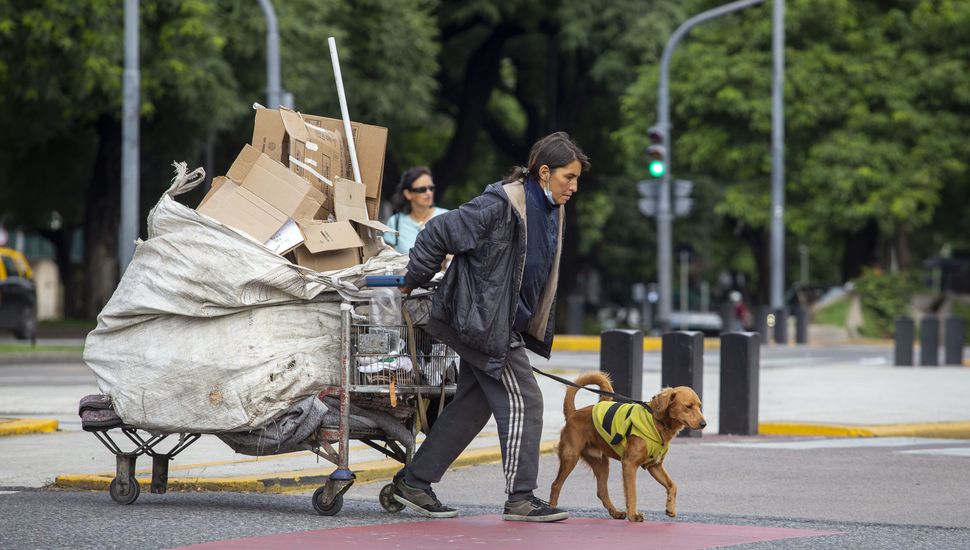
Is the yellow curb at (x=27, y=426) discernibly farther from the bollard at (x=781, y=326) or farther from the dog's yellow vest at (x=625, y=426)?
the bollard at (x=781, y=326)

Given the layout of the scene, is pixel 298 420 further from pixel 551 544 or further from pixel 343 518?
pixel 551 544

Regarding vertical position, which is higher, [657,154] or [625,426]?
[657,154]

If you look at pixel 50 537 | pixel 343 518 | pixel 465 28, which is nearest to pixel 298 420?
pixel 343 518

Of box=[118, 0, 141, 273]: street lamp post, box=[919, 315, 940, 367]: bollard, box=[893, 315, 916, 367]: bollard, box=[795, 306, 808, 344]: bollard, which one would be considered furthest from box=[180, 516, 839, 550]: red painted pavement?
box=[795, 306, 808, 344]: bollard

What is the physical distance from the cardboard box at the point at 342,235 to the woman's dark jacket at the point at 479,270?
63 centimetres

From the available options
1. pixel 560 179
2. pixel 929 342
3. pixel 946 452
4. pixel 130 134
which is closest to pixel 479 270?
pixel 560 179

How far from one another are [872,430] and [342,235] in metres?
6.14

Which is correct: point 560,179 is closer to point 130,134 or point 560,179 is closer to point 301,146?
point 301,146

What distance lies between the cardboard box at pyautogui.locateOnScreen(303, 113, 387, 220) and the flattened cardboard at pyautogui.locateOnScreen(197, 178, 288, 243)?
625 millimetres

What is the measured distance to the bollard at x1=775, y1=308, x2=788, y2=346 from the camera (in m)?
33.2

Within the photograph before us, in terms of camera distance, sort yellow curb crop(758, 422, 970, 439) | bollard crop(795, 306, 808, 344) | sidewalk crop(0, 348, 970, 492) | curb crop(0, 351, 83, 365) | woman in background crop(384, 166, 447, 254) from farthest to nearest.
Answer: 1. bollard crop(795, 306, 808, 344)
2. curb crop(0, 351, 83, 365)
3. yellow curb crop(758, 422, 970, 439)
4. woman in background crop(384, 166, 447, 254)
5. sidewalk crop(0, 348, 970, 492)

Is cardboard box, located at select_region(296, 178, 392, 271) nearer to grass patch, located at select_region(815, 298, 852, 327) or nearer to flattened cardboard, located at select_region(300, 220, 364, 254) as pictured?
flattened cardboard, located at select_region(300, 220, 364, 254)

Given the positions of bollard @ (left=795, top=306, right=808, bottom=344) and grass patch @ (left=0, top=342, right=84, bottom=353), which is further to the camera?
bollard @ (left=795, top=306, right=808, bottom=344)

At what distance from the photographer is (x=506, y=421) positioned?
7.40 metres
